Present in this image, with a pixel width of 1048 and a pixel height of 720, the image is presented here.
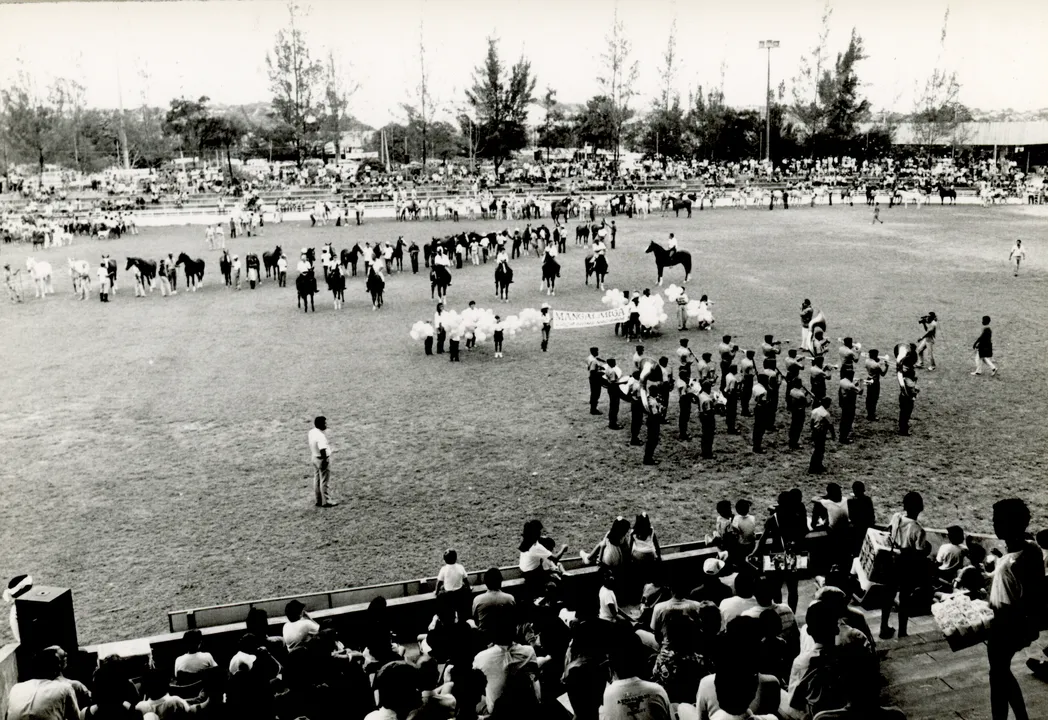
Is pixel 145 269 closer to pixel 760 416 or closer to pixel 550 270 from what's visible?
pixel 550 270

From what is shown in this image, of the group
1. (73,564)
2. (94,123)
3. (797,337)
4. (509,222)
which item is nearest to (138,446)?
(73,564)

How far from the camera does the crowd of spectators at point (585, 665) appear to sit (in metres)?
4.36

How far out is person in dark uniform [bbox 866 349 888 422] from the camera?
13445mm

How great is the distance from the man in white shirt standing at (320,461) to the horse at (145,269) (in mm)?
17979

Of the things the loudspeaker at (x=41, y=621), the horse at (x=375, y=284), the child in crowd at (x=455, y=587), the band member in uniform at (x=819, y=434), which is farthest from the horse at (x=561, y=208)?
the loudspeaker at (x=41, y=621)

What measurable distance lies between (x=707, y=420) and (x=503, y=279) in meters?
12.3

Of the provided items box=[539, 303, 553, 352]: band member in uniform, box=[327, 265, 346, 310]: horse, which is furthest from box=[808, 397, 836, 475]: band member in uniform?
box=[327, 265, 346, 310]: horse

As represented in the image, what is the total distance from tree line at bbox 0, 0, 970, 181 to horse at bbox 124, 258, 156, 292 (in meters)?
25.9

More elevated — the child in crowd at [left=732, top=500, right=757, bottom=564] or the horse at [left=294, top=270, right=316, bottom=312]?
the horse at [left=294, top=270, right=316, bottom=312]

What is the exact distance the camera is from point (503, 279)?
2373 centimetres

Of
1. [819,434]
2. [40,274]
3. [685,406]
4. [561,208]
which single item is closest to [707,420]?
[685,406]

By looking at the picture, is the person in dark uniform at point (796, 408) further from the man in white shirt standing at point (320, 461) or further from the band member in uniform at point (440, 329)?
the band member in uniform at point (440, 329)

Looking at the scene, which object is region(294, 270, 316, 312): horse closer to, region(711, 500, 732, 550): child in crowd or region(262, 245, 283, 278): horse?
region(262, 245, 283, 278): horse

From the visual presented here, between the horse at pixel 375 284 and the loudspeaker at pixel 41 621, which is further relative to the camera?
the horse at pixel 375 284
